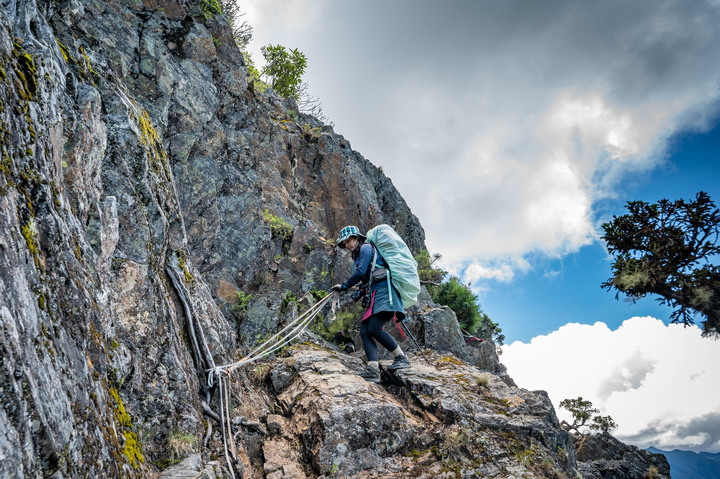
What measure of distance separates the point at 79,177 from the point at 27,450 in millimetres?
3518

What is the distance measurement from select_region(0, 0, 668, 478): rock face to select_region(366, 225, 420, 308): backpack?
1.79m

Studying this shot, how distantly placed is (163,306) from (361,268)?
4285mm

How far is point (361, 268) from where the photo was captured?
27.8 ft

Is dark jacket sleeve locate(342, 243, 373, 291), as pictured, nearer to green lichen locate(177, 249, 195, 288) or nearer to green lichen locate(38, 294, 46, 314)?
green lichen locate(177, 249, 195, 288)

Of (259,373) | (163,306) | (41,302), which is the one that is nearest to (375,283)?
(259,373)

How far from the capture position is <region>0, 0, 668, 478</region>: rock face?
275cm

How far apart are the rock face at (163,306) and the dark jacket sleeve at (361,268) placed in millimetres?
1826

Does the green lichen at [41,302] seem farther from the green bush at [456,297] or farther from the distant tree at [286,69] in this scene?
the distant tree at [286,69]

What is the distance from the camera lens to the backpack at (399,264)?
27.0 feet

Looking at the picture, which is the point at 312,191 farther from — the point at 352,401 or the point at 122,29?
the point at 352,401

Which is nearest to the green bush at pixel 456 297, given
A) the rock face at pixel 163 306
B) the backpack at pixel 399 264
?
the rock face at pixel 163 306

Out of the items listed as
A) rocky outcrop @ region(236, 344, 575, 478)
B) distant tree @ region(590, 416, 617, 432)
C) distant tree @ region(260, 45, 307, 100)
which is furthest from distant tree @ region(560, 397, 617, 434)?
distant tree @ region(260, 45, 307, 100)

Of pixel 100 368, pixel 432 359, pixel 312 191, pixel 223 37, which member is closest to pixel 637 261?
pixel 432 359

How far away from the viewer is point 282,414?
21.7 ft
